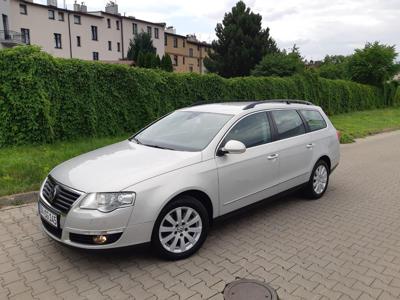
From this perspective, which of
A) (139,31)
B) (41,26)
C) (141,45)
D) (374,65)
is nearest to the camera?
(374,65)

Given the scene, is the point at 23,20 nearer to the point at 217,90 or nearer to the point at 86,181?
the point at 217,90

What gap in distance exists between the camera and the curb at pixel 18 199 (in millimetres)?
5176

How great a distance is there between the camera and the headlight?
3193mm

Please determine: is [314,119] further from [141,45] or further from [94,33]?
[94,33]

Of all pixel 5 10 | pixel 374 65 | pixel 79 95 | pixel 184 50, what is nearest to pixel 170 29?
pixel 184 50

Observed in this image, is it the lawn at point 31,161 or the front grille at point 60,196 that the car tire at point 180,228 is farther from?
the lawn at point 31,161

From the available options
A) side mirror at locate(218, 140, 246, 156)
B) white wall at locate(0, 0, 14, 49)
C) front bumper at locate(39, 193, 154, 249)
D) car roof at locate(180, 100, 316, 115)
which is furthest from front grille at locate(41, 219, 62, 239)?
white wall at locate(0, 0, 14, 49)

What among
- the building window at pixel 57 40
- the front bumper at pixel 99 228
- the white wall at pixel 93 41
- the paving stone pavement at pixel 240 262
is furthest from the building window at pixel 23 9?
the front bumper at pixel 99 228

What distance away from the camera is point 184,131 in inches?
176

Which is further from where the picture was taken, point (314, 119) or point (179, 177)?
point (314, 119)

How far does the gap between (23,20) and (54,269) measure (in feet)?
154

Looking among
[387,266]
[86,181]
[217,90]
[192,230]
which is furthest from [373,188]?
[217,90]

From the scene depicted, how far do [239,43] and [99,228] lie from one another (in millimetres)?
34019

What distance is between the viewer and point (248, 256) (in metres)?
3.77
